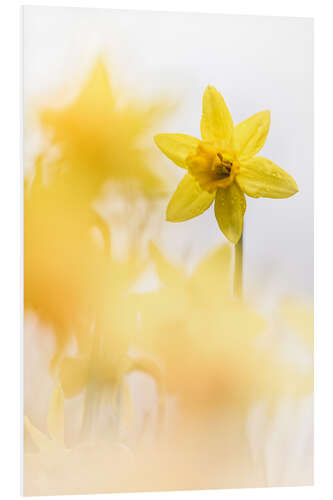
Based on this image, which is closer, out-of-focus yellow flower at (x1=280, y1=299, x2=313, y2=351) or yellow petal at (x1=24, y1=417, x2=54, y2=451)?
yellow petal at (x1=24, y1=417, x2=54, y2=451)

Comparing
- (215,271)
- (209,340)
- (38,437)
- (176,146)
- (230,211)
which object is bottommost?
(38,437)


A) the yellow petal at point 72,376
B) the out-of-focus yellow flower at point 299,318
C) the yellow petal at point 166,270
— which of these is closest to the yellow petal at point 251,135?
the yellow petal at point 166,270

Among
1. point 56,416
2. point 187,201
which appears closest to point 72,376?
point 56,416

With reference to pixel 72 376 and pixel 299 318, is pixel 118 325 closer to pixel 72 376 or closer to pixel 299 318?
pixel 72 376

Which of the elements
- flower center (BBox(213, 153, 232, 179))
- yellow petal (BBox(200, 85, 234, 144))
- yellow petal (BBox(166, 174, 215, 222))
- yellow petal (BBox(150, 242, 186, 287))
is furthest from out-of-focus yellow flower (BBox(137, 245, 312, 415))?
yellow petal (BBox(200, 85, 234, 144))

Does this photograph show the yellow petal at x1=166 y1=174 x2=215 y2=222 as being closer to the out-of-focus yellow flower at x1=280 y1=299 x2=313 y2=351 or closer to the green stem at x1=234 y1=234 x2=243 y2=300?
the green stem at x1=234 y1=234 x2=243 y2=300

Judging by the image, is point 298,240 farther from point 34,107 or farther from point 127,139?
point 34,107
